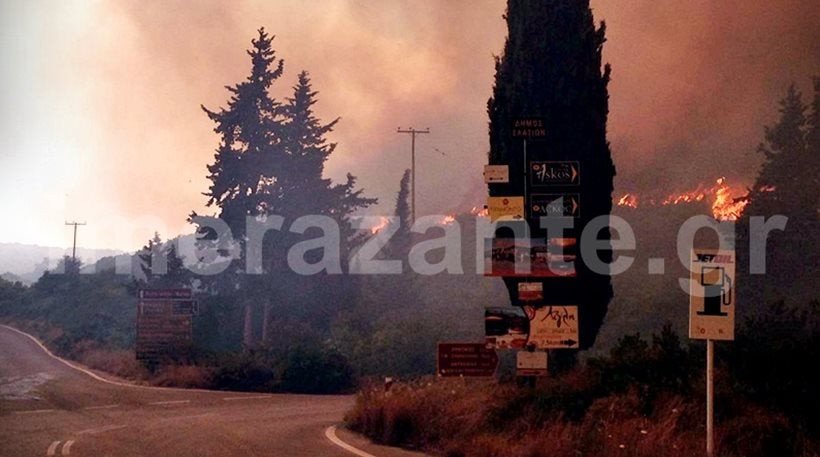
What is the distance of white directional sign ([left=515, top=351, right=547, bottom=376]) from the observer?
50.6ft

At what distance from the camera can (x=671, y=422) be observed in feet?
39.0

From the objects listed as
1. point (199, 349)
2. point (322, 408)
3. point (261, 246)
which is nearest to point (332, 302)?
point (261, 246)

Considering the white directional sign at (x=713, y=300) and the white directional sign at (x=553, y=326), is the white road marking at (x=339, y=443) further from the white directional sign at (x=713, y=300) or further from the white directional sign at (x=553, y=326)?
the white directional sign at (x=713, y=300)

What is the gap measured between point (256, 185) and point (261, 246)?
3.25 meters

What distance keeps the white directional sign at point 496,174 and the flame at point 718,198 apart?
1901 centimetres

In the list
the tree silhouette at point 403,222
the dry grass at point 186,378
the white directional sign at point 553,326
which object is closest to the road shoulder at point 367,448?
the white directional sign at point 553,326

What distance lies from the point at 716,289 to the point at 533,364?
5388mm

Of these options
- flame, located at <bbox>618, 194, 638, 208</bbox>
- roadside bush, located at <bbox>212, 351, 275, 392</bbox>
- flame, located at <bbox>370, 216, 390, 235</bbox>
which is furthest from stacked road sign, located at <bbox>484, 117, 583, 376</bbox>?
flame, located at <bbox>370, 216, 390, 235</bbox>

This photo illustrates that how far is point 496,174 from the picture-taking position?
17109mm

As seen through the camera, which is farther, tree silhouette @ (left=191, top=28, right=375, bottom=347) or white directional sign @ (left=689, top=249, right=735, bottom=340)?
tree silhouette @ (left=191, top=28, right=375, bottom=347)

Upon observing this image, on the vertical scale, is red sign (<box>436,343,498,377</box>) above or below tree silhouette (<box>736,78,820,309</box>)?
below

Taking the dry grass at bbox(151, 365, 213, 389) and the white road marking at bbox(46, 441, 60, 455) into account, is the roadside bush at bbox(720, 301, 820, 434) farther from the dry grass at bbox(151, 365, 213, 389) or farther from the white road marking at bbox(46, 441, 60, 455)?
the dry grass at bbox(151, 365, 213, 389)

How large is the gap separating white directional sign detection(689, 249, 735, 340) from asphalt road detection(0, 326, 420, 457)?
519 cm

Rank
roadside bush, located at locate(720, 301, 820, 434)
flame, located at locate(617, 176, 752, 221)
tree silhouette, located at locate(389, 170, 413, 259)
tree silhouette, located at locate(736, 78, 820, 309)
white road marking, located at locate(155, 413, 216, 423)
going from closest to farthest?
1. roadside bush, located at locate(720, 301, 820, 434)
2. white road marking, located at locate(155, 413, 216, 423)
3. tree silhouette, located at locate(736, 78, 820, 309)
4. flame, located at locate(617, 176, 752, 221)
5. tree silhouette, located at locate(389, 170, 413, 259)
